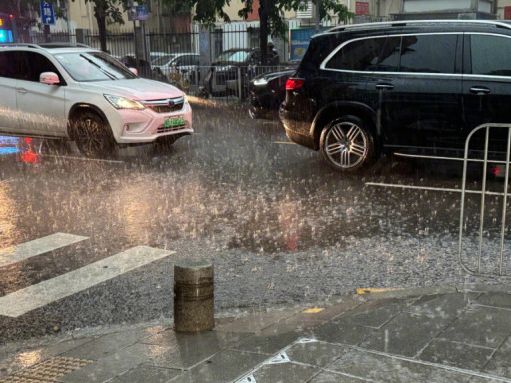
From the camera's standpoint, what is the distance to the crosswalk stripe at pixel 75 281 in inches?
186

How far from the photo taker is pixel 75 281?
5156 mm

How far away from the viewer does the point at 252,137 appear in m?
12.4

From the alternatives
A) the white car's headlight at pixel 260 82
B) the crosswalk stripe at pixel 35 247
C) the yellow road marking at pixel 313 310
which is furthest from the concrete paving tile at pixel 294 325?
the white car's headlight at pixel 260 82

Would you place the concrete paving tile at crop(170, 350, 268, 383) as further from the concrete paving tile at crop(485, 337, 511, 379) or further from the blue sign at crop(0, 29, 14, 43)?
the blue sign at crop(0, 29, 14, 43)

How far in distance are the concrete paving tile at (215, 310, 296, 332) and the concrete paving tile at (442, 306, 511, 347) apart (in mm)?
1091

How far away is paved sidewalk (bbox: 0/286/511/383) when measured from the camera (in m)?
3.18

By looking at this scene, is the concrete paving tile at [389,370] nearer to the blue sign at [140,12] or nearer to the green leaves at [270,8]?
the green leaves at [270,8]

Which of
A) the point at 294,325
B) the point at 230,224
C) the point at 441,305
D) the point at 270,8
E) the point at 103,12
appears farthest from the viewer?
the point at 103,12

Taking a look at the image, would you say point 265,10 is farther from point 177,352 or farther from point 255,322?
point 177,352

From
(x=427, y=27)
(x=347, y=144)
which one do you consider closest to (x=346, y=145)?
(x=347, y=144)

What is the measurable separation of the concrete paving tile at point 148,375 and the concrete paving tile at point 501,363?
5.19 ft

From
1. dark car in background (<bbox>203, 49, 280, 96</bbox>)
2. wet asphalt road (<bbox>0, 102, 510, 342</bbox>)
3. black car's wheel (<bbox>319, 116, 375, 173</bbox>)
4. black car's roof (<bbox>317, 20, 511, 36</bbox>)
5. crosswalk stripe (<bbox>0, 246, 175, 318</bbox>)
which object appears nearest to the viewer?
crosswalk stripe (<bbox>0, 246, 175, 318</bbox>)

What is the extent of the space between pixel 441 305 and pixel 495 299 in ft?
1.26

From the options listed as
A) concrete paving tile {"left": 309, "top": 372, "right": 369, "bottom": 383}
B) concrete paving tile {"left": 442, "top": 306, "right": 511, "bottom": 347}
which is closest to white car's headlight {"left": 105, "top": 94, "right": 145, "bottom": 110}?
concrete paving tile {"left": 442, "top": 306, "right": 511, "bottom": 347}
